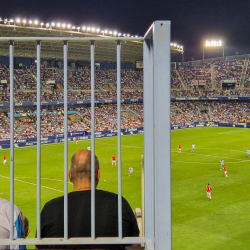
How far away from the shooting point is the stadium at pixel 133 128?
18.1 metres

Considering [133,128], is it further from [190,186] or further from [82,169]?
[82,169]

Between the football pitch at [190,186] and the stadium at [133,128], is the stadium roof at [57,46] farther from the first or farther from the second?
the football pitch at [190,186]

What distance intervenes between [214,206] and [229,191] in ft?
11.3

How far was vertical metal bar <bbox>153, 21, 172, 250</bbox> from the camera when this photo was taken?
2.99 m

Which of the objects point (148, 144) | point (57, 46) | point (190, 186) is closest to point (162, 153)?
point (148, 144)

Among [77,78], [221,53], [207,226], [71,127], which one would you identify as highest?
[221,53]

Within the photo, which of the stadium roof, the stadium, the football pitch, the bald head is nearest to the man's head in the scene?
the bald head

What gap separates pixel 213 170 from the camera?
92.8 ft

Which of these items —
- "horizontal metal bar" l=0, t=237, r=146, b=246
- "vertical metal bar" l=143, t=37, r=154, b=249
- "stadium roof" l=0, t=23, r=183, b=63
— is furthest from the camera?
"stadium roof" l=0, t=23, r=183, b=63

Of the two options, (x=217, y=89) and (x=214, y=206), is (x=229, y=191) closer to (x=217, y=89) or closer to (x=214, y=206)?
(x=214, y=206)

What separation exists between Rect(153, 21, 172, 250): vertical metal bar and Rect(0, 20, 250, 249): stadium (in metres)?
0.47

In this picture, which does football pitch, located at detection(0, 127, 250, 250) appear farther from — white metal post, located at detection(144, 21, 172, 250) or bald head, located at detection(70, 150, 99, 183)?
white metal post, located at detection(144, 21, 172, 250)

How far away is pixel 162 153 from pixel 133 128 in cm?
5320

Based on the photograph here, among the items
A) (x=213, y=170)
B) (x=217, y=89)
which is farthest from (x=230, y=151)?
(x=217, y=89)
